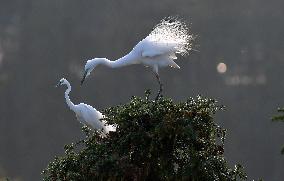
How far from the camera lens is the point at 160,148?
6492 millimetres

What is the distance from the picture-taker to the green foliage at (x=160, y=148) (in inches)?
244

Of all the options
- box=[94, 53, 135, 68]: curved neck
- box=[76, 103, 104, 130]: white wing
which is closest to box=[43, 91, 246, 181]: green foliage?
box=[76, 103, 104, 130]: white wing

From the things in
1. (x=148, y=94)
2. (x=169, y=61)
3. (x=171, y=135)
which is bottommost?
(x=171, y=135)

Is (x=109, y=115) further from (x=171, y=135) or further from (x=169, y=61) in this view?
(x=169, y=61)

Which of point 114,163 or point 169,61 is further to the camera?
point 169,61

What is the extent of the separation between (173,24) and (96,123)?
1878 millimetres

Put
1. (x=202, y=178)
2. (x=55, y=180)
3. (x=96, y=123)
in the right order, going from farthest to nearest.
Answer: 1. (x=96, y=123)
2. (x=55, y=180)
3. (x=202, y=178)

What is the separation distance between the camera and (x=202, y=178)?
621cm

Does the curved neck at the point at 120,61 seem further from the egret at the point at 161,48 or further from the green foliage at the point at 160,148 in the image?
the green foliage at the point at 160,148

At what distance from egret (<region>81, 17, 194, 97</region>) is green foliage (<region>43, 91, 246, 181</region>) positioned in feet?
7.25

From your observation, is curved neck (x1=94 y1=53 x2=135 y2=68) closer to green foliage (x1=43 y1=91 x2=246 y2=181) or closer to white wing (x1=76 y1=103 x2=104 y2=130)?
white wing (x1=76 y1=103 x2=104 y2=130)

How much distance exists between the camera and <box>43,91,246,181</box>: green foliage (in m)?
6.21

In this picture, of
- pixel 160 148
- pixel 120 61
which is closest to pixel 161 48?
pixel 120 61

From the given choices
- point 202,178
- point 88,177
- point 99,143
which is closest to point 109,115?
point 99,143
